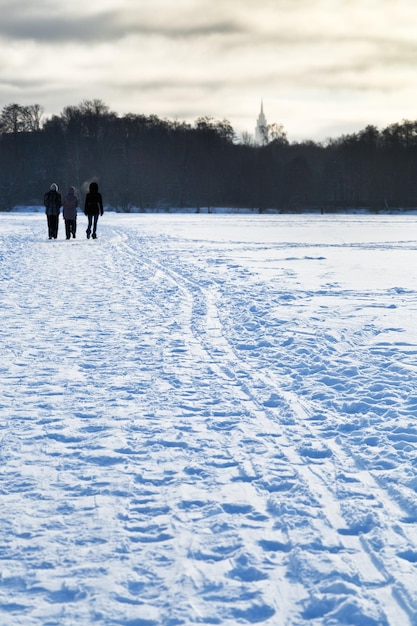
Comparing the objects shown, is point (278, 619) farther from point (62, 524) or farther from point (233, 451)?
point (233, 451)

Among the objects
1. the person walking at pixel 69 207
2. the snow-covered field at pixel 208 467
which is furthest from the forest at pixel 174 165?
the snow-covered field at pixel 208 467

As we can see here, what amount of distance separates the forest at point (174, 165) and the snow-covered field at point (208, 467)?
7853cm

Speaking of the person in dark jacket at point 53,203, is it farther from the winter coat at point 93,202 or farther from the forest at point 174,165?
the forest at point 174,165

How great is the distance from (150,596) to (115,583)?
15cm

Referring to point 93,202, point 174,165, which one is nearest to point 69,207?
point 93,202

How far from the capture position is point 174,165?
312 ft

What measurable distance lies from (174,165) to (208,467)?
9342cm

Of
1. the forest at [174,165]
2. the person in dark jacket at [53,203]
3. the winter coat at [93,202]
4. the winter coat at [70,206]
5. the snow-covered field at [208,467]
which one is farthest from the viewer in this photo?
the forest at [174,165]

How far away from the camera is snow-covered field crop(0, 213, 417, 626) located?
2582 mm

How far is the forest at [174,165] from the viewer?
8962 centimetres

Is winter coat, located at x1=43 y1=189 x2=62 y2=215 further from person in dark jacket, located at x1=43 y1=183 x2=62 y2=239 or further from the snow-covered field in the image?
the snow-covered field

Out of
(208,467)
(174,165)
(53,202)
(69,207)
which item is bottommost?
(208,467)

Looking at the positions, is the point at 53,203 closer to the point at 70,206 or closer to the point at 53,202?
the point at 53,202

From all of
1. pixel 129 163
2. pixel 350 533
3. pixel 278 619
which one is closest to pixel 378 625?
pixel 278 619
